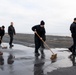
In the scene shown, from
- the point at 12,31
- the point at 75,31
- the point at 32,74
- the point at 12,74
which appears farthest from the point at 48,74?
the point at 12,31

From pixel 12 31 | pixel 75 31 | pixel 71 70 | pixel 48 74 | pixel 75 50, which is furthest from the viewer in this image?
pixel 12 31

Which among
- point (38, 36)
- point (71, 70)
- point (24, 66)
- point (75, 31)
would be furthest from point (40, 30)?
point (71, 70)

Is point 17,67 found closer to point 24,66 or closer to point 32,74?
point 24,66

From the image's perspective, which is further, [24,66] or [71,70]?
[24,66]

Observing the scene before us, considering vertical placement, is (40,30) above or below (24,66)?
above

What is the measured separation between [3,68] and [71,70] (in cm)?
263

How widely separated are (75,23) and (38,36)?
7.70 feet

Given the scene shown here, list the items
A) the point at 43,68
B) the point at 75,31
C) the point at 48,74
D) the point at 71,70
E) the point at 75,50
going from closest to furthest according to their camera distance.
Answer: the point at 48,74 → the point at 71,70 → the point at 43,68 → the point at 75,31 → the point at 75,50

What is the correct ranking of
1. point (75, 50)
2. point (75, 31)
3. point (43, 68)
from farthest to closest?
point (75, 50), point (75, 31), point (43, 68)

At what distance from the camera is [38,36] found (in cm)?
1573

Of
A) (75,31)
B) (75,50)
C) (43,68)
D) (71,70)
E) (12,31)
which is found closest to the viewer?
(71,70)

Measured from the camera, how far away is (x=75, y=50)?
1602 cm

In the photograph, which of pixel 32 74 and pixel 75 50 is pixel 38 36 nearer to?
pixel 75 50

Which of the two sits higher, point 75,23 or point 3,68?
point 75,23
